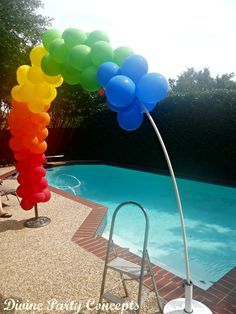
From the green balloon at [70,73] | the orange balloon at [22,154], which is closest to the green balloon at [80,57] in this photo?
the green balloon at [70,73]

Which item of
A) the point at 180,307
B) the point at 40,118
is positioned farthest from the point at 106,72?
the point at 180,307

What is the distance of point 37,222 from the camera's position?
611cm

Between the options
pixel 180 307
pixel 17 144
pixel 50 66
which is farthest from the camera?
pixel 17 144

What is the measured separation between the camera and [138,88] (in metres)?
3.10

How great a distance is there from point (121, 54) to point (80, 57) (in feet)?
1.57

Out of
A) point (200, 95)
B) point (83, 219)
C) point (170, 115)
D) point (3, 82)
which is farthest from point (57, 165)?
point (83, 219)

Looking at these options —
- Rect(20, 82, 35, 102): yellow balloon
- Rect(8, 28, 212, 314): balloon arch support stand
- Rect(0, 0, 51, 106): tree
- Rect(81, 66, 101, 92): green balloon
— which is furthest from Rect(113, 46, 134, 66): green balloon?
Rect(0, 0, 51, 106): tree

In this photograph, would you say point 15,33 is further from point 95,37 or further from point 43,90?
point 95,37

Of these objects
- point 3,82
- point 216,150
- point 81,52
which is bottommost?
point 216,150

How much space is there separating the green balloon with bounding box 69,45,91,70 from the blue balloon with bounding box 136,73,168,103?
0.71 m

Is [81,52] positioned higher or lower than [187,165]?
higher

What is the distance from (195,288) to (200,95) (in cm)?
1061

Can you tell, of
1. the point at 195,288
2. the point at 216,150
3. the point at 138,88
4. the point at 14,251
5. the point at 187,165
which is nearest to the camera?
the point at 138,88

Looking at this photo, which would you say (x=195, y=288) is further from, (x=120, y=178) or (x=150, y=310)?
(x=120, y=178)
